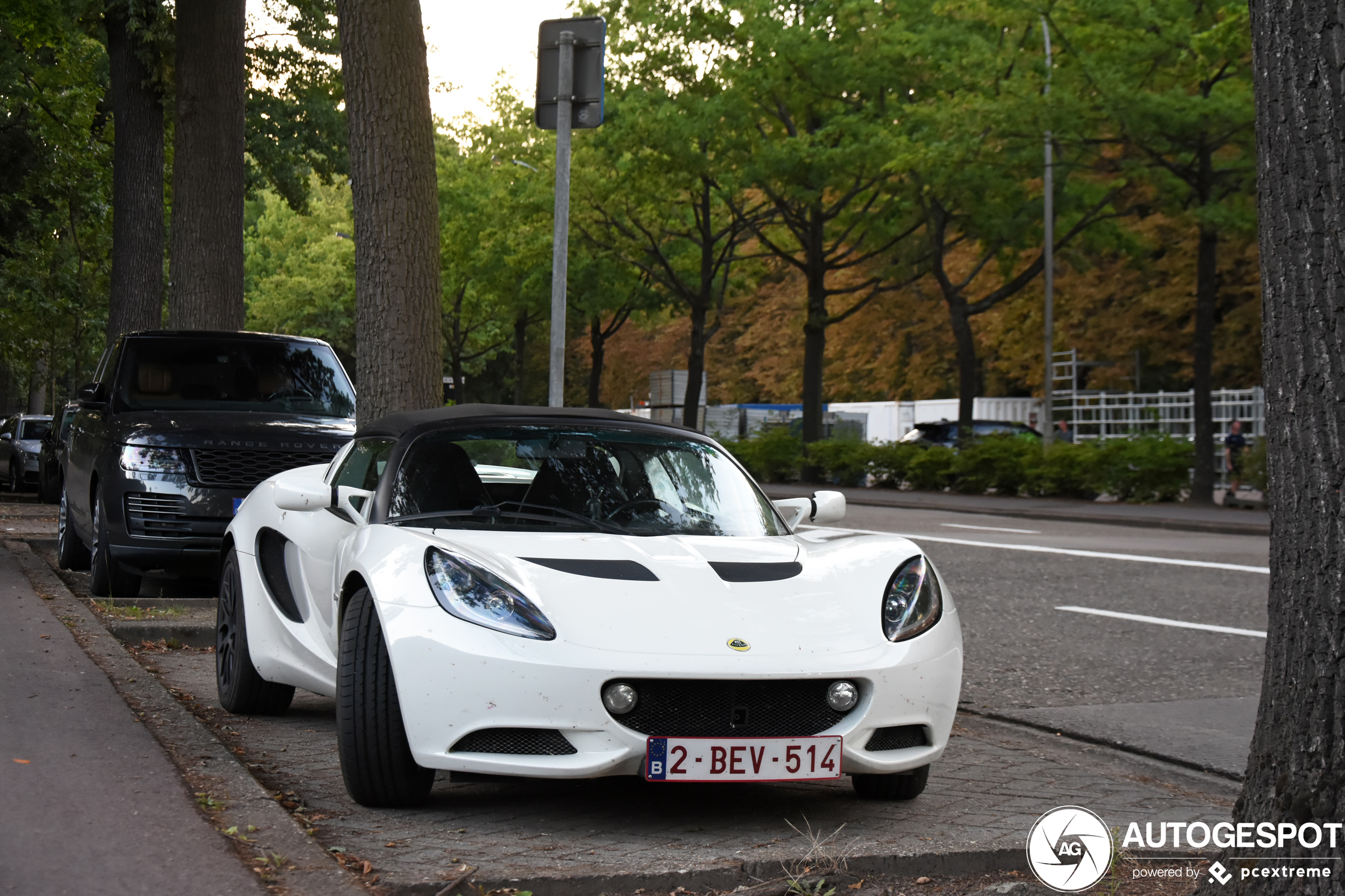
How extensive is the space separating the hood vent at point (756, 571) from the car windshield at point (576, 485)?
48cm

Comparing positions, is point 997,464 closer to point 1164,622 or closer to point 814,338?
point 814,338

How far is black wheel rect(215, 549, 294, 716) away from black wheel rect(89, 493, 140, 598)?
3634 mm

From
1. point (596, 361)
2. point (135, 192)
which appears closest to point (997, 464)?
point (135, 192)

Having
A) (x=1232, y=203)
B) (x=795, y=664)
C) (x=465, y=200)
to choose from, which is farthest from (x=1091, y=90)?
(x=465, y=200)

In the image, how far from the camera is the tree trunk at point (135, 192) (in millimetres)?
17359

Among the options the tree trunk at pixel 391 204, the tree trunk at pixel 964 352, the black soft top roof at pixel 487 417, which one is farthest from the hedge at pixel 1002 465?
the black soft top roof at pixel 487 417

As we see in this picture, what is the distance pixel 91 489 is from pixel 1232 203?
19.1 m

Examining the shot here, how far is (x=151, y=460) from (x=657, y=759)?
6.43m

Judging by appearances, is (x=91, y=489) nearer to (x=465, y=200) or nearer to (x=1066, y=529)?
(x=1066, y=529)

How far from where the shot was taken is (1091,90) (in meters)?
24.6

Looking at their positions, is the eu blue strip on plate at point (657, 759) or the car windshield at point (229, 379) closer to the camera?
the eu blue strip on plate at point (657, 759)

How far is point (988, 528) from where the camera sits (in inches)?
783

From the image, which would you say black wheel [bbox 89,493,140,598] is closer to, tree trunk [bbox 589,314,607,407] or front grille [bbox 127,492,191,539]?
front grille [bbox 127,492,191,539]

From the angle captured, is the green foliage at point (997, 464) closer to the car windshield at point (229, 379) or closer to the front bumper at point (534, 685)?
the car windshield at point (229, 379)
